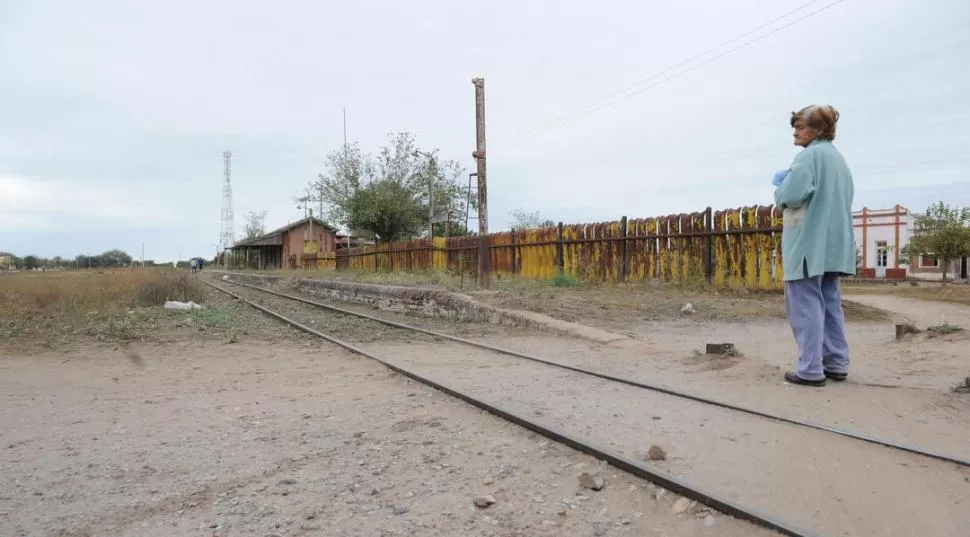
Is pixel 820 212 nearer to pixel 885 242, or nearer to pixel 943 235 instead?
pixel 943 235

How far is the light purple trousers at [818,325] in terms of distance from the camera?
13.1 feet

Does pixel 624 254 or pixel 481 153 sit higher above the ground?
pixel 481 153

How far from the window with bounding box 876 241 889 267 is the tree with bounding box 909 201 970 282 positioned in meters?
10.2

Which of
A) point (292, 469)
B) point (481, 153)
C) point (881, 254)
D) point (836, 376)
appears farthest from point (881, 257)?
point (292, 469)

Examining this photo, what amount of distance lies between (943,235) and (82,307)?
1347 inches

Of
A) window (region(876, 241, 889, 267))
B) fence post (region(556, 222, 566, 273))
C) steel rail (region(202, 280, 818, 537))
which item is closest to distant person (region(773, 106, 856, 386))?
steel rail (region(202, 280, 818, 537))

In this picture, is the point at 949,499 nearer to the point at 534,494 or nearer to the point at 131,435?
the point at 534,494

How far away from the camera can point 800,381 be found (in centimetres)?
413

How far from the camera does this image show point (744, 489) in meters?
2.52

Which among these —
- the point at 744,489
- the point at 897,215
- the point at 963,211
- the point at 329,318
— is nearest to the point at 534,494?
the point at 744,489

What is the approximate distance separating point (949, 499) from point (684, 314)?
7.22 metres

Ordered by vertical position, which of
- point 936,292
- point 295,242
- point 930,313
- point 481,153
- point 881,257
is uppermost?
point 481,153

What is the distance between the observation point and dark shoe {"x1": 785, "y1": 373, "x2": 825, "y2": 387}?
13.2 ft

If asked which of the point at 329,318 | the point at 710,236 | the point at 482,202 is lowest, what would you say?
the point at 329,318
